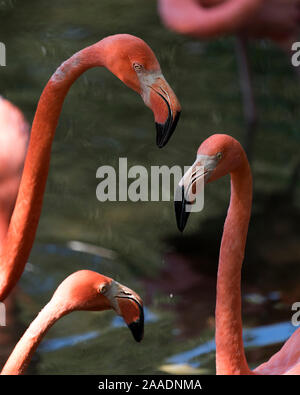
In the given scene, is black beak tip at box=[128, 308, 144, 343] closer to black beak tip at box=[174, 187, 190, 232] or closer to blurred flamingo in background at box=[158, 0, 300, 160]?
black beak tip at box=[174, 187, 190, 232]

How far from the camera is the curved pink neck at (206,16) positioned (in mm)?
6000

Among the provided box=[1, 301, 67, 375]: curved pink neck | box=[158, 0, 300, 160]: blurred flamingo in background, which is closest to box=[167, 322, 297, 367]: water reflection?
box=[1, 301, 67, 375]: curved pink neck

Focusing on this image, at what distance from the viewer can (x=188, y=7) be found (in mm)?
6230

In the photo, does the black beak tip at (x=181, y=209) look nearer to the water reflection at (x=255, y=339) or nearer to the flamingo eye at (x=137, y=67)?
the flamingo eye at (x=137, y=67)

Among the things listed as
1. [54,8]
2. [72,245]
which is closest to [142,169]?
[72,245]

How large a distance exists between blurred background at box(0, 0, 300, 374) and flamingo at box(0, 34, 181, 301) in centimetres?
81

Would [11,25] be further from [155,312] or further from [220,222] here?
[155,312]

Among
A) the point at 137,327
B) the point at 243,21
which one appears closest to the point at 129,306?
the point at 137,327

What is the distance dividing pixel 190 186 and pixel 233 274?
391 millimetres

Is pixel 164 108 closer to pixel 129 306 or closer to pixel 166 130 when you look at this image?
pixel 166 130

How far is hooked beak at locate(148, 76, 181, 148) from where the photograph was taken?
9.84 ft

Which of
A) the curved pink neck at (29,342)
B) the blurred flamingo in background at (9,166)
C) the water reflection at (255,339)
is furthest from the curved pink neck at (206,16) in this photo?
the curved pink neck at (29,342)

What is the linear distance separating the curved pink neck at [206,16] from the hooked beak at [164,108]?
3102 millimetres

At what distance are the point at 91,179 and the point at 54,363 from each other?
1966mm
